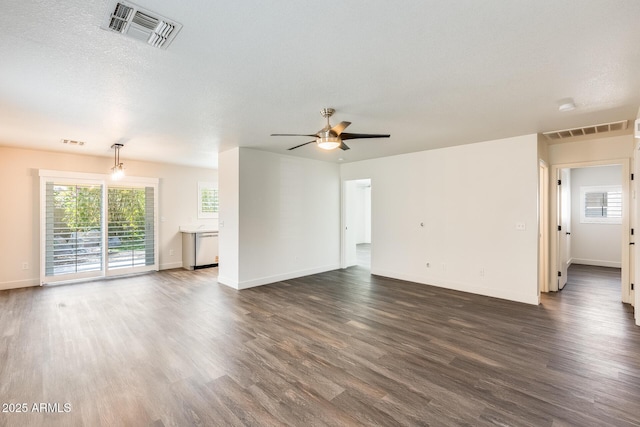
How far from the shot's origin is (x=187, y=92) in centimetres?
290

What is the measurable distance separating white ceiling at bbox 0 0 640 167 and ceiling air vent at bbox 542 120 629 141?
0.29 metres

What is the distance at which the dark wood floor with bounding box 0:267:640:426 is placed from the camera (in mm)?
2133

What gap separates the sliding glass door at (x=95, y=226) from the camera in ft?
19.2

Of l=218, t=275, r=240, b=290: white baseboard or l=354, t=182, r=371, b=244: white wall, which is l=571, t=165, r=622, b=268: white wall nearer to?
l=354, t=182, r=371, b=244: white wall

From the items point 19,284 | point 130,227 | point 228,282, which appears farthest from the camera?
point 130,227

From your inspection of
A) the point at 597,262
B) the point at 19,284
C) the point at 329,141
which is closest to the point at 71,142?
the point at 19,284

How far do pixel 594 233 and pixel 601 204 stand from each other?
2.46 feet

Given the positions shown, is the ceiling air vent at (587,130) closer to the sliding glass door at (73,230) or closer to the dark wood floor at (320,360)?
the dark wood floor at (320,360)

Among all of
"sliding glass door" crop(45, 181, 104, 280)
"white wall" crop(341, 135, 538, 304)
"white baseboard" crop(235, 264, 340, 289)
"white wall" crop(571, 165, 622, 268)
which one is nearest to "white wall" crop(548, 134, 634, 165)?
"white wall" crop(341, 135, 538, 304)

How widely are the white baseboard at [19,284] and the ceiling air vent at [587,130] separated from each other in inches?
370

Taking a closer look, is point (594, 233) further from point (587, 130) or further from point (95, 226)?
point (95, 226)

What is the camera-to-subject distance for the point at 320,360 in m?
2.87

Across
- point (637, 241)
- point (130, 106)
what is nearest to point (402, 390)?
point (637, 241)

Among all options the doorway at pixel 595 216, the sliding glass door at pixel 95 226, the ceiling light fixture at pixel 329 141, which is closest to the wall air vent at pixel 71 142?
the sliding glass door at pixel 95 226
